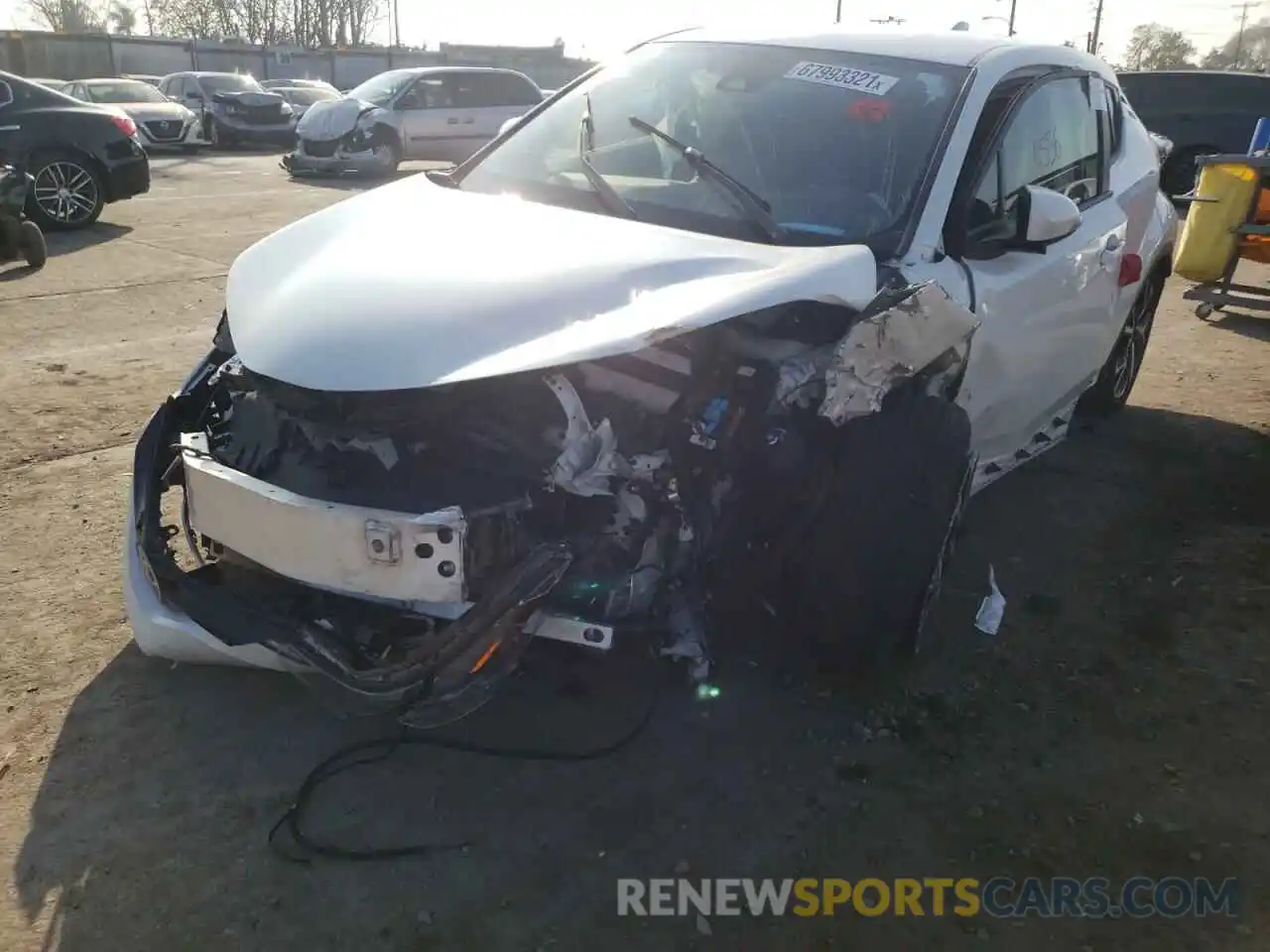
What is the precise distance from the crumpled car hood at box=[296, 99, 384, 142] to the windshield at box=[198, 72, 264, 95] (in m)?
8.03

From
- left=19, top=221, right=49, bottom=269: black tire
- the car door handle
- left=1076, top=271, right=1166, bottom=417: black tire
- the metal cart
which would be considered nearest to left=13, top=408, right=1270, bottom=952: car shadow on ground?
the car door handle

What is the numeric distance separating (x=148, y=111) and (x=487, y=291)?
62.3ft

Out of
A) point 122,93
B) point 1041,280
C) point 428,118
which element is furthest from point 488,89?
point 1041,280

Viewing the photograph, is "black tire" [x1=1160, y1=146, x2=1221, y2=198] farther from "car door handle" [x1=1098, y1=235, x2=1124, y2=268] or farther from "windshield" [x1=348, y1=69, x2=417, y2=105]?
"car door handle" [x1=1098, y1=235, x2=1124, y2=268]

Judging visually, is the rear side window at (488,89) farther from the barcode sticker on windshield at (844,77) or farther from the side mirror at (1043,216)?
the side mirror at (1043,216)

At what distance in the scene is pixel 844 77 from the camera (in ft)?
11.4

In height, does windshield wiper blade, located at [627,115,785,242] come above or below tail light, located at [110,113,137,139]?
above

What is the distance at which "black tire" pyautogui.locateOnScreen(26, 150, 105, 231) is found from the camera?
9446 mm

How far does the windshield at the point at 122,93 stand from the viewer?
18.4 m

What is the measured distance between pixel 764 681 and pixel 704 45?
2.25 metres

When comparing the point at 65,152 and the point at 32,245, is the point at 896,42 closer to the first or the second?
the point at 32,245

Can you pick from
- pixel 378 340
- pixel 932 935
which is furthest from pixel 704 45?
pixel 932 935

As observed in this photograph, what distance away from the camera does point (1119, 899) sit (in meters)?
2.35

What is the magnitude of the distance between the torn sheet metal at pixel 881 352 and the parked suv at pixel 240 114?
21.4m
